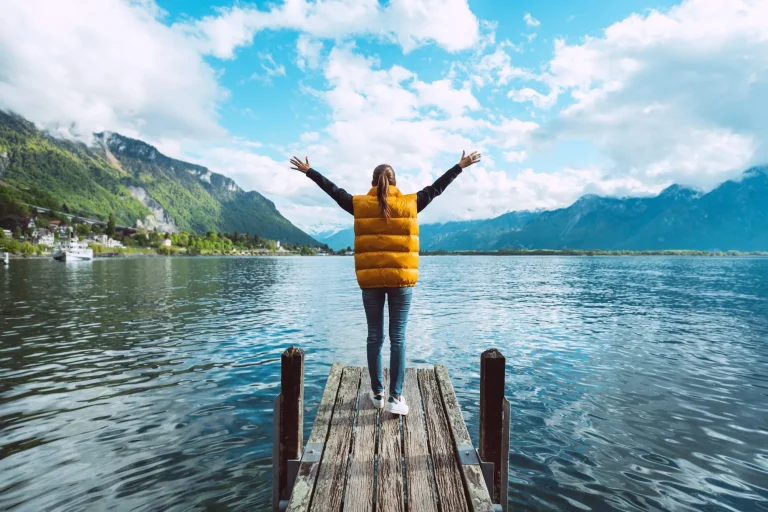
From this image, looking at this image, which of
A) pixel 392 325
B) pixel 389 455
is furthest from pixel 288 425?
pixel 392 325

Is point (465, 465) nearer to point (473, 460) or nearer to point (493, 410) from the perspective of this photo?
point (473, 460)

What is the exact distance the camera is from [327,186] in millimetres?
7801

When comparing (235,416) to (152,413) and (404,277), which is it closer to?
(152,413)

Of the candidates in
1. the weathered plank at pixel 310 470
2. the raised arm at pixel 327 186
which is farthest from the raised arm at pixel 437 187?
the weathered plank at pixel 310 470

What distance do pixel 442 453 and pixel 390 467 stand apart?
961 mm

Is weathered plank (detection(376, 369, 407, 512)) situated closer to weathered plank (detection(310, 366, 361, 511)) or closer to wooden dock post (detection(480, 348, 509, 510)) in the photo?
weathered plank (detection(310, 366, 361, 511))

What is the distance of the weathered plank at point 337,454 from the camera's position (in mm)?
5605

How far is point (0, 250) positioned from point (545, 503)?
23867 centimetres

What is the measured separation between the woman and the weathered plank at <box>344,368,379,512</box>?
46.0 inches

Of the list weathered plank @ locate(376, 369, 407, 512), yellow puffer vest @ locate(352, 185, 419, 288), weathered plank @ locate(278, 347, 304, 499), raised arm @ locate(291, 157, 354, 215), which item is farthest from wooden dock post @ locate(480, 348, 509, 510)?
raised arm @ locate(291, 157, 354, 215)

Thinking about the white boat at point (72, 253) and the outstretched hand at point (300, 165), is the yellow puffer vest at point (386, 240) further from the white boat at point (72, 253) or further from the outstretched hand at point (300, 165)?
the white boat at point (72, 253)

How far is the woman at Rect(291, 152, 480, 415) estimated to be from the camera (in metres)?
7.21

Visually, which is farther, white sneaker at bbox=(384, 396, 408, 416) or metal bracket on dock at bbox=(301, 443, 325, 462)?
white sneaker at bbox=(384, 396, 408, 416)

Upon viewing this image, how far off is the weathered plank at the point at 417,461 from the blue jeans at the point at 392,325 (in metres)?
0.64
